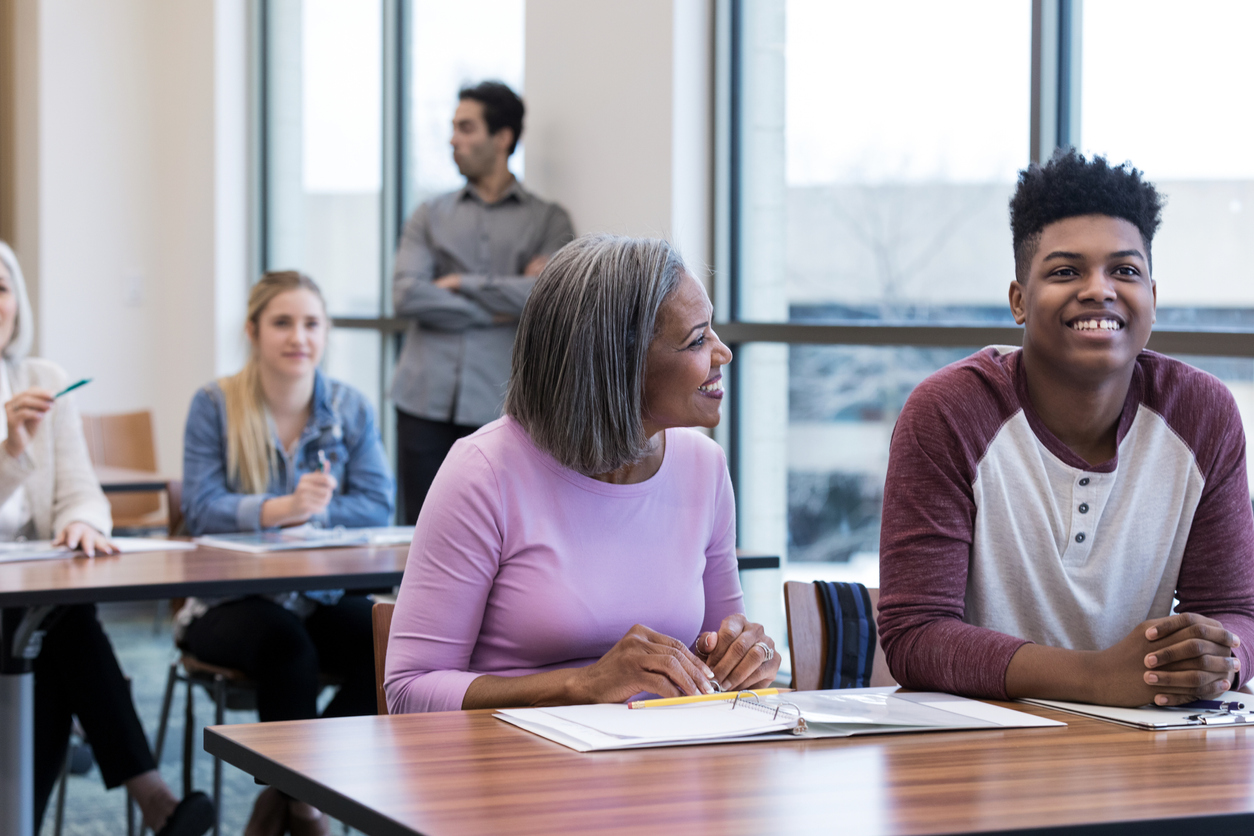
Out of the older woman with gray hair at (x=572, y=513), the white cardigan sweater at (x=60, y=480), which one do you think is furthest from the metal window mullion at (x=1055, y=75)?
the white cardigan sweater at (x=60, y=480)

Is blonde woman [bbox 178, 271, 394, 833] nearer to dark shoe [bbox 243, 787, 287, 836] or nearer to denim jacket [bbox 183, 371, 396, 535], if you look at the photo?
denim jacket [bbox 183, 371, 396, 535]

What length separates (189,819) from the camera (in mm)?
2549

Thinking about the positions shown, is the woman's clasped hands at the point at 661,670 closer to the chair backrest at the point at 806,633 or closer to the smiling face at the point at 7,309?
the chair backrest at the point at 806,633

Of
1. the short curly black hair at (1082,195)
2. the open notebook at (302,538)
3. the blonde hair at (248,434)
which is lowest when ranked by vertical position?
the open notebook at (302,538)

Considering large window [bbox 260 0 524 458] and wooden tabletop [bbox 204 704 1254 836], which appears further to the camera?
large window [bbox 260 0 524 458]

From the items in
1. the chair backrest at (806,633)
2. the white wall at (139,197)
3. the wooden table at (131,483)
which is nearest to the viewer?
the chair backrest at (806,633)

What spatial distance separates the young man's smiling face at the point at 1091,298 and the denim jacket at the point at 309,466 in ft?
6.03

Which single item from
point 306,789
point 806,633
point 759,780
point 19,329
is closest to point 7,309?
point 19,329

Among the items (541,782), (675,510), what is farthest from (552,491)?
(541,782)

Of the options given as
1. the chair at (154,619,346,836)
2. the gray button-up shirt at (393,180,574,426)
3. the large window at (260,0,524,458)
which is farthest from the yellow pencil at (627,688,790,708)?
Answer: the large window at (260,0,524,458)

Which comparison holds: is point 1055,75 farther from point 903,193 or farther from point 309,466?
point 309,466

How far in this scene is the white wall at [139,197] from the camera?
624 cm

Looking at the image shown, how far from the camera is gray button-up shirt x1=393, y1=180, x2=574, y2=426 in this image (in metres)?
4.36

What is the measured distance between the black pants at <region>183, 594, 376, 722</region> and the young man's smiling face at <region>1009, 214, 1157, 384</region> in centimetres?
154
